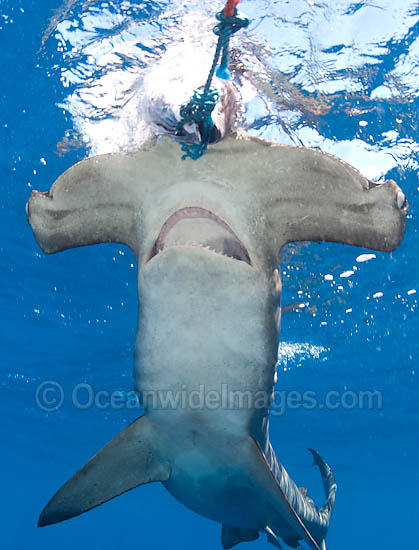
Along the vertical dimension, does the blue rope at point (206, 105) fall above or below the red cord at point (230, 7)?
below

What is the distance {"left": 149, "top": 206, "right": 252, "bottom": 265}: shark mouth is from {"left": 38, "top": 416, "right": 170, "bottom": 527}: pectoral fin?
2062mm

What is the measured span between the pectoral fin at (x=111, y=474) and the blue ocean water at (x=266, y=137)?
3.00 metres

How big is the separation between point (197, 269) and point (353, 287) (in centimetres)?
1110

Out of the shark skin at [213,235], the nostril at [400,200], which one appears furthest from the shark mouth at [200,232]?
the nostril at [400,200]

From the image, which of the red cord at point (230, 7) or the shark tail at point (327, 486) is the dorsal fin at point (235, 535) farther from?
the red cord at point (230, 7)

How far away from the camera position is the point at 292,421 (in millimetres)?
29250

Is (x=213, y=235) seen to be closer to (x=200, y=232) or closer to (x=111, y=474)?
(x=200, y=232)

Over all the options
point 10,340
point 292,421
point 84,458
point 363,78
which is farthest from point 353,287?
point 84,458

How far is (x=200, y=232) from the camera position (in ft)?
11.6

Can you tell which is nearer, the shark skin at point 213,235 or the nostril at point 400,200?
the nostril at point 400,200

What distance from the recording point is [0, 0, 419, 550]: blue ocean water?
6.06 meters

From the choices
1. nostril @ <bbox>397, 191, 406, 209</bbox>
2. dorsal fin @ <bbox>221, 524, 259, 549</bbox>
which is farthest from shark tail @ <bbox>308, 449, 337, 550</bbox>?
nostril @ <bbox>397, 191, 406, 209</bbox>

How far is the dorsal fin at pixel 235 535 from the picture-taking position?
6.46 metres

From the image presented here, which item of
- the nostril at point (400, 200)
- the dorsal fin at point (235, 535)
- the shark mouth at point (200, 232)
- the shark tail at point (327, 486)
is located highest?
the nostril at point (400, 200)
